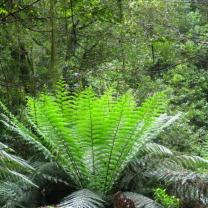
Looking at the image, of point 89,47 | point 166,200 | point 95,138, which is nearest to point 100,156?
point 95,138

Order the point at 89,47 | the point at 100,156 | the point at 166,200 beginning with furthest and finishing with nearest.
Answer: the point at 89,47 → the point at 100,156 → the point at 166,200

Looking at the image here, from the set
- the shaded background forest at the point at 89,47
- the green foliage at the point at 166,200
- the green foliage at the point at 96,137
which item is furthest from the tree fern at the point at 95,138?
the shaded background forest at the point at 89,47

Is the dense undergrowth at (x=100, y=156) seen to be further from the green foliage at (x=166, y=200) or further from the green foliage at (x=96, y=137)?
the green foliage at (x=166, y=200)

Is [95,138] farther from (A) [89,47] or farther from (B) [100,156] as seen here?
(A) [89,47]

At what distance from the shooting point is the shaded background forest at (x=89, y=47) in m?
5.41

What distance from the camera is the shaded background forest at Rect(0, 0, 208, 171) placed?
5410 millimetres

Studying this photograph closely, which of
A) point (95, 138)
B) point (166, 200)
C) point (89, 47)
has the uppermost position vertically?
point (89, 47)

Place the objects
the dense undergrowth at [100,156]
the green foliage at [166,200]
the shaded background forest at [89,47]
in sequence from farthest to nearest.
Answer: the shaded background forest at [89,47] < the dense undergrowth at [100,156] < the green foliage at [166,200]

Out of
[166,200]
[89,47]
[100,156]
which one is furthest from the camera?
[89,47]

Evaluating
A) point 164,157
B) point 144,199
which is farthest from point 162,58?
point 144,199

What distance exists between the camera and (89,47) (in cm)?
786

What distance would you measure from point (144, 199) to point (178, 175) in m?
0.34

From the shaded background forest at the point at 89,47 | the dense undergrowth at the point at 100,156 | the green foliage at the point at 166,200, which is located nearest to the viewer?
the green foliage at the point at 166,200

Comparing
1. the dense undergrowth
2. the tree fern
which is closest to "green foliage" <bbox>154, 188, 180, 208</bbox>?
the dense undergrowth
